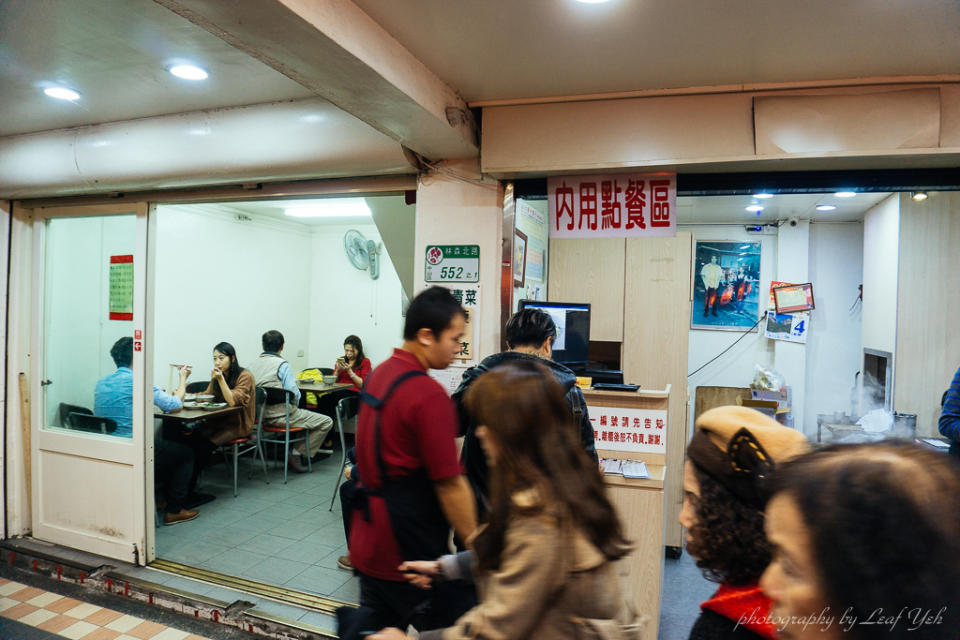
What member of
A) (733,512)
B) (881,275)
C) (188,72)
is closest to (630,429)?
(733,512)

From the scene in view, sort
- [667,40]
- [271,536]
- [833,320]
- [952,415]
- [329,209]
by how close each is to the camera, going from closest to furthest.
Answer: [667,40] < [952,415] < [271,536] < [833,320] < [329,209]

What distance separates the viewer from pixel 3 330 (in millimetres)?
3898

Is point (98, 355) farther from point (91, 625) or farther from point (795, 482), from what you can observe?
point (795, 482)

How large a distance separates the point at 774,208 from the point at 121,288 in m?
5.58

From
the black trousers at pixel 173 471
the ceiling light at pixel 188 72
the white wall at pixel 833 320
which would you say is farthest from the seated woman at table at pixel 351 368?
the white wall at pixel 833 320

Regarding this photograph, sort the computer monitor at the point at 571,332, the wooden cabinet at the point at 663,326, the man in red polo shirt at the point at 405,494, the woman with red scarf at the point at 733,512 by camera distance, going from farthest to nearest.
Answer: the wooden cabinet at the point at 663,326 → the computer monitor at the point at 571,332 → the man in red polo shirt at the point at 405,494 → the woman with red scarf at the point at 733,512

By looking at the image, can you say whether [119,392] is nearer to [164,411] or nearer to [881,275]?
[164,411]

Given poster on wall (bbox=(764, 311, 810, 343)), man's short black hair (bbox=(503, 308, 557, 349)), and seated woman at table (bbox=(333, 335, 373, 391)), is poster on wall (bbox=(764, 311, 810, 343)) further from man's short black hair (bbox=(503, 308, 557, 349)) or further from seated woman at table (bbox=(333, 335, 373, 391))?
man's short black hair (bbox=(503, 308, 557, 349))

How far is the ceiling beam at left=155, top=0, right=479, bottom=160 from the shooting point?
154 cm

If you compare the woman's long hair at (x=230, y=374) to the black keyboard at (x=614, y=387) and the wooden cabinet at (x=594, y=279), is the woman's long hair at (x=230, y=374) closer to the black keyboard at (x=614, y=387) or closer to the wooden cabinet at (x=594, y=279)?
the wooden cabinet at (x=594, y=279)

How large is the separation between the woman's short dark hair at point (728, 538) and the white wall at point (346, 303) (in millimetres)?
6376

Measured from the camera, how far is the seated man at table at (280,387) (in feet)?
17.8

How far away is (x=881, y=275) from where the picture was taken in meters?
4.65

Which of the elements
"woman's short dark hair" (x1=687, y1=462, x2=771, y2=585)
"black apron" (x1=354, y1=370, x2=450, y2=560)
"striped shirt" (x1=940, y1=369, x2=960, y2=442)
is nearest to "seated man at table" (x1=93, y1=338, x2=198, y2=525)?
"black apron" (x1=354, y1=370, x2=450, y2=560)
